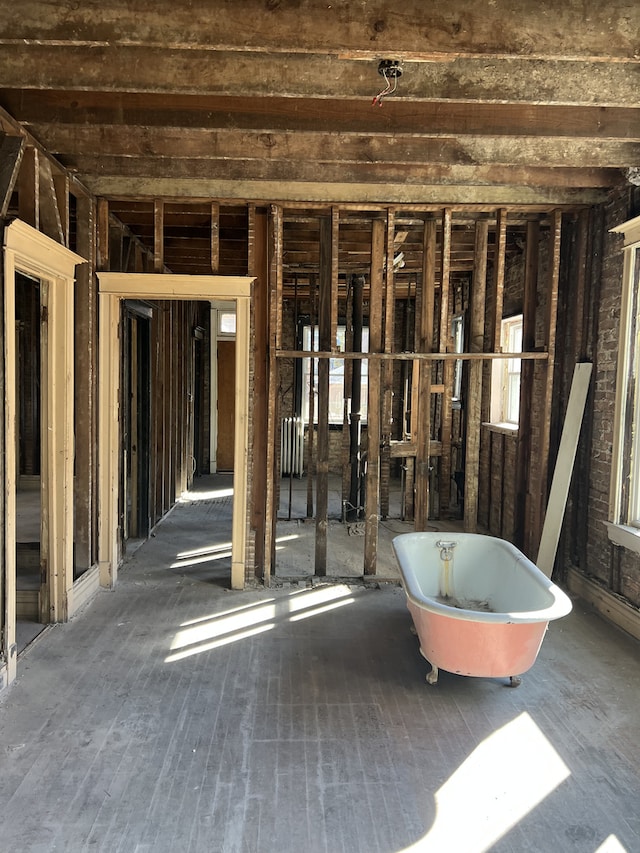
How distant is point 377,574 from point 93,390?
9.14ft

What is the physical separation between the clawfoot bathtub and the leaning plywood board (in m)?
0.83

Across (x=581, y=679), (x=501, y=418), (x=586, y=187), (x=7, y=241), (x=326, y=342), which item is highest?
(x=586, y=187)

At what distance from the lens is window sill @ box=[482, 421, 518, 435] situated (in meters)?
6.17

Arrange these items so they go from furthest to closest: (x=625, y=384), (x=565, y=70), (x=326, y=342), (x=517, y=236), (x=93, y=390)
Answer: (x=517, y=236), (x=326, y=342), (x=93, y=390), (x=625, y=384), (x=565, y=70)

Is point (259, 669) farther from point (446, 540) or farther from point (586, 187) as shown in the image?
point (586, 187)

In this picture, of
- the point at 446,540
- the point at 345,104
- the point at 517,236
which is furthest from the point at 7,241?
the point at 517,236

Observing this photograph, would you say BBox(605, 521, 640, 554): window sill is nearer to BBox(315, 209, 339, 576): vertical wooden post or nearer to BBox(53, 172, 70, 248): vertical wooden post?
BBox(315, 209, 339, 576): vertical wooden post

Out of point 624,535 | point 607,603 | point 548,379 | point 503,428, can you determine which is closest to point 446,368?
point 548,379

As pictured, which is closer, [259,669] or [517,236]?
[259,669]

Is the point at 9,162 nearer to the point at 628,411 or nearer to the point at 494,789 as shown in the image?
the point at 494,789

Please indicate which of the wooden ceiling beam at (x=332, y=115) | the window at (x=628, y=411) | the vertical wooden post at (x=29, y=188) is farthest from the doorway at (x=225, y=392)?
the window at (x=628, y=411)

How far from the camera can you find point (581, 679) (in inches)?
138

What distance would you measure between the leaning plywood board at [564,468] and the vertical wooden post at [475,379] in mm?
593

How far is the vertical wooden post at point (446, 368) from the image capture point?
4930mm
